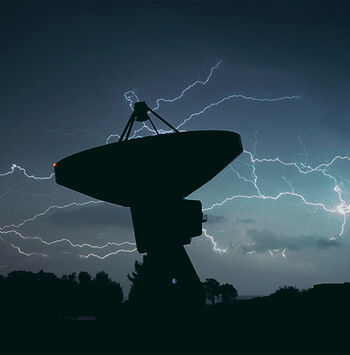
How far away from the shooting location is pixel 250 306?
13.0 meters

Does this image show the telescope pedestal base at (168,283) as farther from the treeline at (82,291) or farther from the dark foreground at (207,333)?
the treeline at (82,291)

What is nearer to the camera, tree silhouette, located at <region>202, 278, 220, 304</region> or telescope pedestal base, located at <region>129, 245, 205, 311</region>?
telescope pedestal base, located at <region>129, 245, 205, 311</region>

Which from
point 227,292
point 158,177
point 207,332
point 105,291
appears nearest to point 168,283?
point 207,332

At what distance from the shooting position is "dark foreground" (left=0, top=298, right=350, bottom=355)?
9227 millimetres

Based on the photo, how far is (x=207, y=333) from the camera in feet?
34.5

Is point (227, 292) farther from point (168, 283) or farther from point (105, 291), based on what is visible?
point (168, 283)

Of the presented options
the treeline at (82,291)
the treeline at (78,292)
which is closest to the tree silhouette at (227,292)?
the treeline at (82,291)

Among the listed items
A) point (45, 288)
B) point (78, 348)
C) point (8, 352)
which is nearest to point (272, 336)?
point (78, 348)

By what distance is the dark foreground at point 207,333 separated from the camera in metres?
9.23

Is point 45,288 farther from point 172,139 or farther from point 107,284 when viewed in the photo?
point 172,139

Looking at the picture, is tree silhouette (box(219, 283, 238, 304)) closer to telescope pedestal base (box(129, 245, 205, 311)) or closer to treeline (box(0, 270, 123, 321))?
treeline (box(0, 270, 123, 321))

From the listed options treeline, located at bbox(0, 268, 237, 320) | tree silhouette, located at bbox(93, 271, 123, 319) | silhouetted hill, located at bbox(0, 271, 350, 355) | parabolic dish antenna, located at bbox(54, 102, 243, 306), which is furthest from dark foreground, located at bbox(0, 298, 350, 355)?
tree silhouette, located at bbox(93, 271, 123, 319)

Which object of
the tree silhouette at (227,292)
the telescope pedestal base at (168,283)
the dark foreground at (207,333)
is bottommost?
the dark foreground at (207,333)

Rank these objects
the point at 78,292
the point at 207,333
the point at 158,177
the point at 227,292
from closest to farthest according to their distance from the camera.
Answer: the point at 207,333
the point at 158,177
the point at 78,292
the point at 227,292
